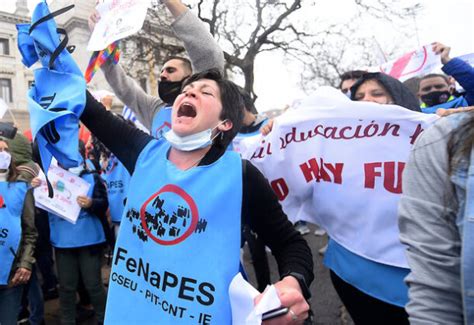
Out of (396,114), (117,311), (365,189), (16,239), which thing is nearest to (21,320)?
(16,239)

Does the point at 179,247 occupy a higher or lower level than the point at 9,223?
higher

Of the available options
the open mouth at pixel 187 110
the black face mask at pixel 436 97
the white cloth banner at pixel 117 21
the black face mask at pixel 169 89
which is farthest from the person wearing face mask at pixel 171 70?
the black face mask at pixel 436 97

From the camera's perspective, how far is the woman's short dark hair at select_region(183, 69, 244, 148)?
1594 mm

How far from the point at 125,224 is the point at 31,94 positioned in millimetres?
683

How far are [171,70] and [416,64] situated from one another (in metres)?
1.95

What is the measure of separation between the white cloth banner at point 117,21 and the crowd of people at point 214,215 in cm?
18

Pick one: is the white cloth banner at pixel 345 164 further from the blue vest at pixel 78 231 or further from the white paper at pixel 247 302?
the blue vest at pixel 78 231

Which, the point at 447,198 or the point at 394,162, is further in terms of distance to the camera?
the point at 394,162

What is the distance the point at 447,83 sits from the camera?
10.7 ft

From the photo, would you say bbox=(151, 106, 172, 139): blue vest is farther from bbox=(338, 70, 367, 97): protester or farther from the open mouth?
bbox=(338, 70, 367, 97): protester

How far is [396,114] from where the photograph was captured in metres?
1.81

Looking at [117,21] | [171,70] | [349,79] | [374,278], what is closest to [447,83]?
[349,79]

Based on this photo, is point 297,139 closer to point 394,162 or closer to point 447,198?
point 394,162

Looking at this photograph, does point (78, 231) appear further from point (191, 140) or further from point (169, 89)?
point (191, 140)
